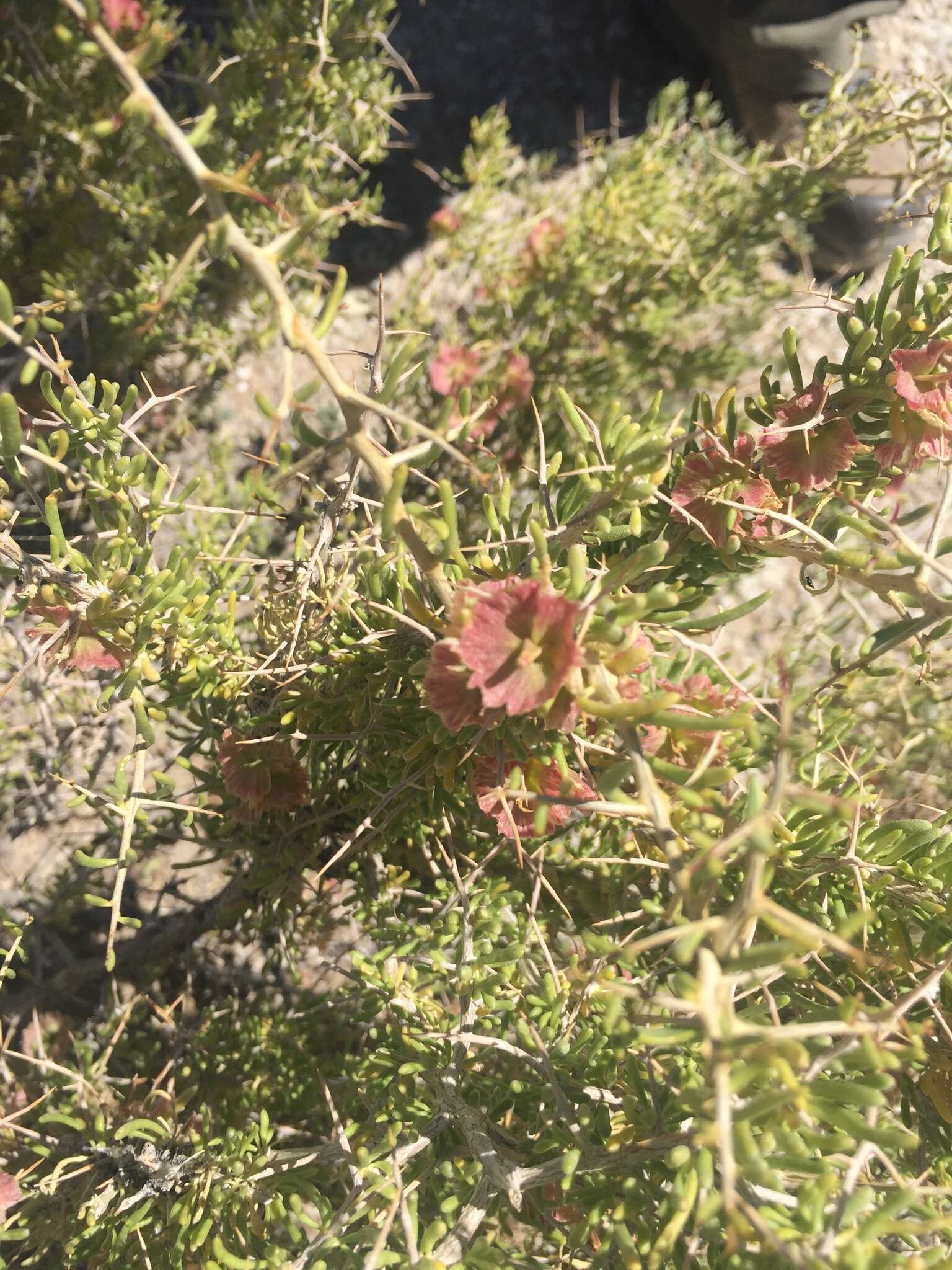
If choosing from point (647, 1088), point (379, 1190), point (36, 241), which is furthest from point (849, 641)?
point (36, 241)

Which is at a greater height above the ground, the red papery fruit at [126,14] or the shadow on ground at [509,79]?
the red papery fruit at [126,14]

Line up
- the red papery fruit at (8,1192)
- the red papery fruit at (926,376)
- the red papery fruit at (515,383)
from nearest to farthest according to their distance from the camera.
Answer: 1. the red papery fruit at (926,376)
2. the red papery fruit at (8,1192)
3. the red papery fruit at (515,383)

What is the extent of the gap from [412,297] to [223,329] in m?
0.59

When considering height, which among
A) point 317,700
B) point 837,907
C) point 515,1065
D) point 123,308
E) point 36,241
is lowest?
point 515,1065

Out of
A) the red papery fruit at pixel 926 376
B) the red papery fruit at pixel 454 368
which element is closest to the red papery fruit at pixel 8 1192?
the red papery fruit at pixel 926 376

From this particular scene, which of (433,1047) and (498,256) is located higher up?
(498,256)

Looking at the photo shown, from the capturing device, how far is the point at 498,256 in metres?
2.19

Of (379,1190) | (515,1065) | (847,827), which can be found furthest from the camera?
(515,1065)

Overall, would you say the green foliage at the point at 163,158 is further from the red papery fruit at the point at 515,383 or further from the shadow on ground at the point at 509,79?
the shadow on ground at the point at 509,79

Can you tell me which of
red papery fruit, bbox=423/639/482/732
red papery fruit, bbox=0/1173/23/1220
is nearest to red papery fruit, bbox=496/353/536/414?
red papery fruit, bbox=423/639/482/732

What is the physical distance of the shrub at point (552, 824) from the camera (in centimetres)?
49

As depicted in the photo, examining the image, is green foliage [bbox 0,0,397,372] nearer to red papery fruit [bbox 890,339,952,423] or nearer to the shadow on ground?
the shadow on ground

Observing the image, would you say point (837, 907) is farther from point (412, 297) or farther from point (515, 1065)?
point (412, 297)

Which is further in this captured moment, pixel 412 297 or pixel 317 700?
pixel 412 297
